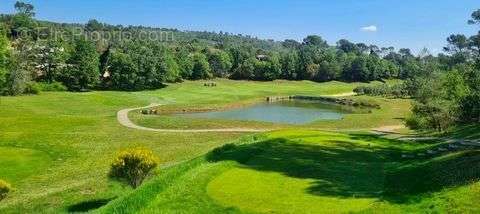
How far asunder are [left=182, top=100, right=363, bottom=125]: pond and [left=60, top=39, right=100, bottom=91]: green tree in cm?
A: 3601

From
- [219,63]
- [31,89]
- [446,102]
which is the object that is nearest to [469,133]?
[446,102]

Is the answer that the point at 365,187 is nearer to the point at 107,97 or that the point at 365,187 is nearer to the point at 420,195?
the point at 420,195

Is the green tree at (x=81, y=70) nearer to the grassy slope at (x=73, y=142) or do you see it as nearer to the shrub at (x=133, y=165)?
the grassy slope at (x=73, y=142)

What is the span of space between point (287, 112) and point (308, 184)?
84819 mm

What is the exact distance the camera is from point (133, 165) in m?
31.5

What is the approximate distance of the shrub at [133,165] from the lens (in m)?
31.2

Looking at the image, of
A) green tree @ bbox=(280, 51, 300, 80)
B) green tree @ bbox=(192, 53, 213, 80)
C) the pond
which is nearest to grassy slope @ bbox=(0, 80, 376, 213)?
the pond

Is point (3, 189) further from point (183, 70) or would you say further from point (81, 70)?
point (183, 70)

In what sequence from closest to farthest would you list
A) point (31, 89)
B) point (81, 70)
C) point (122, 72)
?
point (31, 89) → point (81, 70) → point (122, 72)

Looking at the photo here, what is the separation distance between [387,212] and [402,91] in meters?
136

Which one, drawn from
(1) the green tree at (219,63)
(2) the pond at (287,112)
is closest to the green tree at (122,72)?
(2) the pond at (287,112)

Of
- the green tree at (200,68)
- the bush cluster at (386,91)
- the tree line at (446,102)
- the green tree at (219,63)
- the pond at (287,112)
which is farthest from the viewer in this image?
the green tree at (219,63)

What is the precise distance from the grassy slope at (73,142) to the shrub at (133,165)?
3.96 ft

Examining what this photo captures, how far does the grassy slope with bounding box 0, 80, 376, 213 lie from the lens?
33.9 meters
